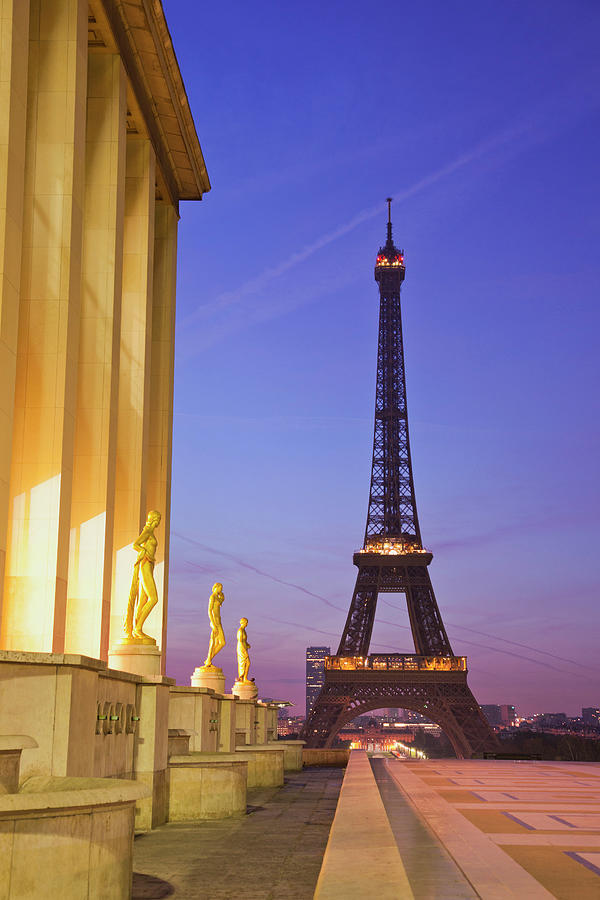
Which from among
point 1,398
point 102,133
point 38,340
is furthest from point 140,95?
point 1,398

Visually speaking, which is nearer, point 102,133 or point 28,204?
point 28,204

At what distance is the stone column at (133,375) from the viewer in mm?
28438

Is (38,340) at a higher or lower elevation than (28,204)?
lower

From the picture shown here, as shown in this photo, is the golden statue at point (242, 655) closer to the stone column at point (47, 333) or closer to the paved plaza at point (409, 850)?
the paved plaza at point (409, 850)

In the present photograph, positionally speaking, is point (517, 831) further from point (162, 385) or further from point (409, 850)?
point (162, 385)

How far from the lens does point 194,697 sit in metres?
20.4

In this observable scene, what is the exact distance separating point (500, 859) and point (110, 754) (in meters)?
5.41

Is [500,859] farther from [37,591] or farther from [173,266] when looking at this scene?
[173,266]

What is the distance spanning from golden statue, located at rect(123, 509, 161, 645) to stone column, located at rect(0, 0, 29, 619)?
2323 millimetres

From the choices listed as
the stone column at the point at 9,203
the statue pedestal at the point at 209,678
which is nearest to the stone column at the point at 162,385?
the statue pedestal at the point at 209,678

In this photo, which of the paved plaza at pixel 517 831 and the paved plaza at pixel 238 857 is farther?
the paved plaza at pixel 238 857

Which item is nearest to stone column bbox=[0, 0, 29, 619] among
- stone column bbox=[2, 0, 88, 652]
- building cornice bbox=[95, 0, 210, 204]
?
stone column bbox=[2, 0, 88, 652]

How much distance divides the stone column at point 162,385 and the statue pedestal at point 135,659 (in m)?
13.0

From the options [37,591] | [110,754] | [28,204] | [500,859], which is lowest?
[500,859]
